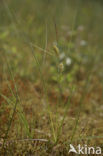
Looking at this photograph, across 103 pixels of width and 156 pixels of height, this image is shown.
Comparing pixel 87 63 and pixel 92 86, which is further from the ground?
pixel 87 63

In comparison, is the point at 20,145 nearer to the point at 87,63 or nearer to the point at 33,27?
the point at 87,63

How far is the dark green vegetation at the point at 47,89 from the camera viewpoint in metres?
0.85

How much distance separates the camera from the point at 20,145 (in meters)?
0.84

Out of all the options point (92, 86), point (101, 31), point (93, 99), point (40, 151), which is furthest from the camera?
point (101, 31)

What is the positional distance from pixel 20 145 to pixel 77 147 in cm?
26

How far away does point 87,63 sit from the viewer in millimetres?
2273

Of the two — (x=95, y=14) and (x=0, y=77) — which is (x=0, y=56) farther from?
(x=95, y=14)

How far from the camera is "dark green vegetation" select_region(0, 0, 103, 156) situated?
2.78 feet

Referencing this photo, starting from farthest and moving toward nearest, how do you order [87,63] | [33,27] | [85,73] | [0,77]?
[33,27]
[87,63]
[85,73]
[0,77]

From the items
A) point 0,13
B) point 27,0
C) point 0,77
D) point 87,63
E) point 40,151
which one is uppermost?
point 27,0

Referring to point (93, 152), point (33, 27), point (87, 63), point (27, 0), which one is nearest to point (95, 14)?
point (27, 0)

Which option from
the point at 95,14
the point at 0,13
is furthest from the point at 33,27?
the point at 95,14

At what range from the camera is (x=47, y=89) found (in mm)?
1569

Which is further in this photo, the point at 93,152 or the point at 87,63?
the point at 87,63
